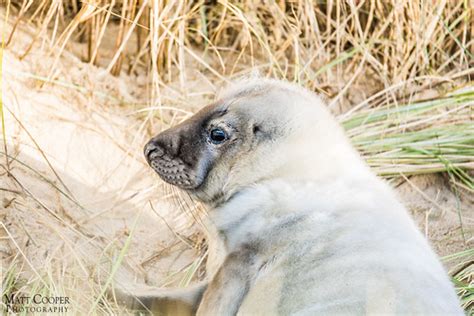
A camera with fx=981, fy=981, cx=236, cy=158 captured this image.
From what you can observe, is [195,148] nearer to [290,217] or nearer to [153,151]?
[153,151]

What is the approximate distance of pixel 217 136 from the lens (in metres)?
3.44

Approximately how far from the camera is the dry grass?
175 inches

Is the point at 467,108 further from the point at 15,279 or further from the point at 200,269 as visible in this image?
the point at 15,279

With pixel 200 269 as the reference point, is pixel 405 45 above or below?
above

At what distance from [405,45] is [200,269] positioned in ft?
6.09

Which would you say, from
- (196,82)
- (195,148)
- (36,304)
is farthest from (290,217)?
(196,82)

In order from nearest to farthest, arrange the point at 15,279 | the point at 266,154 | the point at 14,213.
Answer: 1. the point at 266,154
2. the point at 15,279
3. the point at 14,213

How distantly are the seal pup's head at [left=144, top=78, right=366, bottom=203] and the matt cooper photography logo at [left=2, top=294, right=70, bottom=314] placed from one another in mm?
645

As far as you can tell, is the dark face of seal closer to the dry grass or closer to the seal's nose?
the seal's nose

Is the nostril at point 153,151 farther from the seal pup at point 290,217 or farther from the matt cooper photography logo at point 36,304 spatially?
the matt cooper photography logo at point 36,304

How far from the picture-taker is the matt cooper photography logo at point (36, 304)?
11.8 feet

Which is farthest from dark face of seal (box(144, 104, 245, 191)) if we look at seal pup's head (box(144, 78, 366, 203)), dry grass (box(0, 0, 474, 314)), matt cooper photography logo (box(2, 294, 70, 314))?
dry grass (box(0, 0, 474, 314))

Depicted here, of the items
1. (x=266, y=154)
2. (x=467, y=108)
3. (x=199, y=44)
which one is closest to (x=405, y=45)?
(x=467, y=108)

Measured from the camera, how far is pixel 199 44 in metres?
5.75
